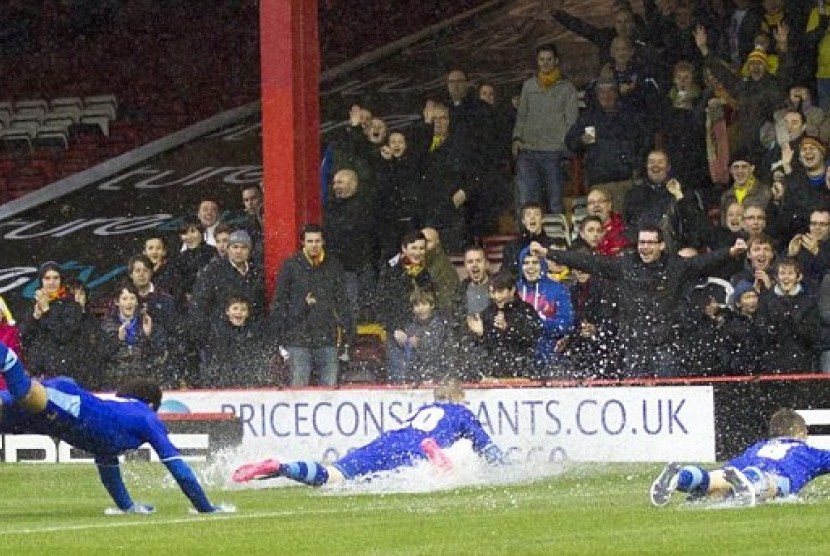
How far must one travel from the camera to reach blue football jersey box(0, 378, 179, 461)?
1330cm

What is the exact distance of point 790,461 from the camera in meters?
13.2

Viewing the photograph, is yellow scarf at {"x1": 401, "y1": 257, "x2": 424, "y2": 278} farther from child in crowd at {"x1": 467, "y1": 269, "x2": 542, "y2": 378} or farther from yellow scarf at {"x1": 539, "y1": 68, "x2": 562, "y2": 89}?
yellow scarf at {"x1": 539, "y1": 68, "x2": 562, "y2": 89}

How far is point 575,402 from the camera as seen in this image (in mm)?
18109

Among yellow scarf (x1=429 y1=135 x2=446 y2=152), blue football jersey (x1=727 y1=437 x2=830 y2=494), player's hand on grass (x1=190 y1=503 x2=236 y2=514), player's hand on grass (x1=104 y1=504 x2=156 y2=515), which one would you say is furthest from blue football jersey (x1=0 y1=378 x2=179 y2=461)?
yellow scarf (x1=429 y1=135 x2=446 y2=152)

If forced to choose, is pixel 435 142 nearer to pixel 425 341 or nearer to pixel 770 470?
pixel 425 341

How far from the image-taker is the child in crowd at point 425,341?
1917cm

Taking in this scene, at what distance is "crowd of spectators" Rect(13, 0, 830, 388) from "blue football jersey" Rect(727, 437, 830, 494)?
4664 mm

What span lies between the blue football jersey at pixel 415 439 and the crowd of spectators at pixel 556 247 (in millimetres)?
3191

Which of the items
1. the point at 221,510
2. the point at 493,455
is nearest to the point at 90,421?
the point at 221,510

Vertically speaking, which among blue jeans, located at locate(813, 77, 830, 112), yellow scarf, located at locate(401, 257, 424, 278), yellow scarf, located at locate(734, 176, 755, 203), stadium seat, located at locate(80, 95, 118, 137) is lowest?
yellow scarf, located at locate(401, 257, 424, 278)

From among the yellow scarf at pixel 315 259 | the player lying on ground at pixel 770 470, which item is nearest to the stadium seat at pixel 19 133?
the yellow scarf at pixel 315 259

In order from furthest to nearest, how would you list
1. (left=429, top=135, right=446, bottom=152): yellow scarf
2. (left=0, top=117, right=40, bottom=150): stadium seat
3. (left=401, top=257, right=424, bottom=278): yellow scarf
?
(left=0, top=117, right=40, bottom=150): stadium seat → (left=429, top=135, right=446, bottom=152): yellow scarf → (left=401, top=257, right=424, bottom=278): yellow scarf

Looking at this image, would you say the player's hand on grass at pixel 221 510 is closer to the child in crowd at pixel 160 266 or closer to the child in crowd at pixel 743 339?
the child in crowd at pixel 743 339

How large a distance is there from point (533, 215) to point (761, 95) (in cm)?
282
